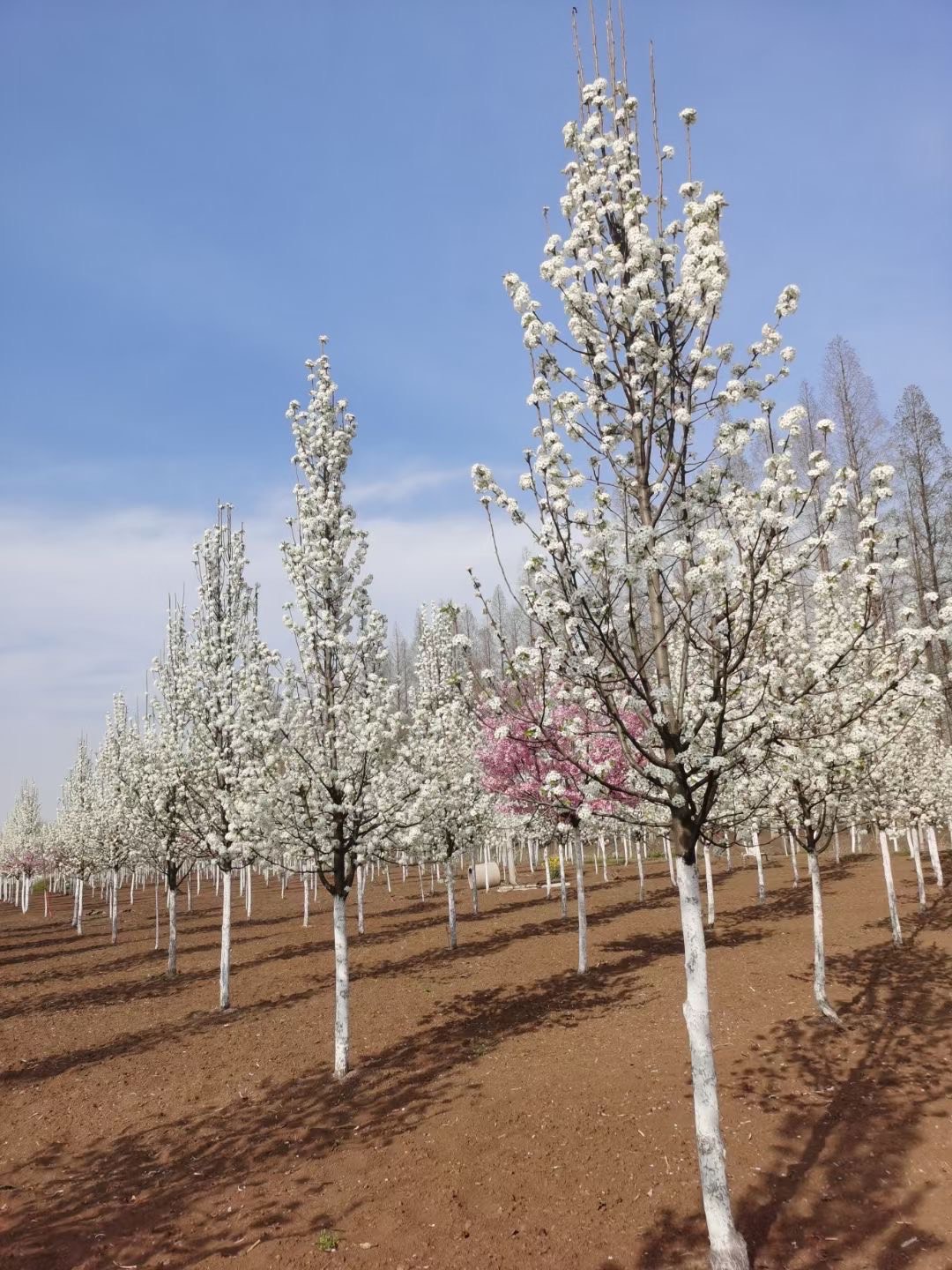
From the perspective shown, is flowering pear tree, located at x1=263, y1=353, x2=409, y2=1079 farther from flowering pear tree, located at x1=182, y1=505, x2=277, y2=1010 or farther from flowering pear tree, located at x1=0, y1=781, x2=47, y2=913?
flowering pear tree, located at x1=0, y1=781, x2=47, y2=913

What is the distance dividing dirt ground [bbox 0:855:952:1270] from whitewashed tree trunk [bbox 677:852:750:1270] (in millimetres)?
730

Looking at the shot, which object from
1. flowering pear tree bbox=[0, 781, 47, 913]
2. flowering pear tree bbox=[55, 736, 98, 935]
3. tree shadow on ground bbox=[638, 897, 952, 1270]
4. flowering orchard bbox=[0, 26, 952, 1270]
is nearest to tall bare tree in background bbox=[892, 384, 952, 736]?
flowering orchard bbox=[0, 26, 952, 1270]

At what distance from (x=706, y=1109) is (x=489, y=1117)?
4832mm

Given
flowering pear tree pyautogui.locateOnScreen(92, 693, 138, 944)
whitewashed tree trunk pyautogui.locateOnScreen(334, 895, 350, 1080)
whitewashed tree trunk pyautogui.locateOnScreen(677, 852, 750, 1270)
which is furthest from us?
flowering pear tree pyautogui.locateOnScreen(92, 693, 138, 944)

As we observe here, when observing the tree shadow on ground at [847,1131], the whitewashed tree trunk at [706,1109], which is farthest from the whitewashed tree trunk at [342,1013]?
the whitewashed tree trunk at [706,1109]

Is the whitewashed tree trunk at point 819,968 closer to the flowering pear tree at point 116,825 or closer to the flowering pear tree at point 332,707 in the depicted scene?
the flowering pear tree at point 332,707

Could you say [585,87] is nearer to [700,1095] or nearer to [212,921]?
[700,1095]

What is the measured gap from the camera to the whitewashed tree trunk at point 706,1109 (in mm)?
5996

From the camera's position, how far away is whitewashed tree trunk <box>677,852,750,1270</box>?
5996mm

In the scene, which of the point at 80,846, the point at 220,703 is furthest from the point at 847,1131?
the point at 80,846

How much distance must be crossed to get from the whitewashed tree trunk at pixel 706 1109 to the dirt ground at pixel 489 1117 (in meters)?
0.73

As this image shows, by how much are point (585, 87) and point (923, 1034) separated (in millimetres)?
14227

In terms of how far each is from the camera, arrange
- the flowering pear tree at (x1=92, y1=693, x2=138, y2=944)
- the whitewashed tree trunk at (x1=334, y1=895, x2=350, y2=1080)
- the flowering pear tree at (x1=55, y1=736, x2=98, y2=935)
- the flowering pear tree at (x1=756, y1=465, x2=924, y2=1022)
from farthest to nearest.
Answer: the flowering pear tree at (x1=55, y1=736, x2=98, y2=935) < the flowering pear tree at (x1=92, y1=693, x2=138, y2=944) < the whitewashed tree trunk at (x1=334, y1=895, x2=350, y2=1080) < the flowering pear tree at (x1=756, y1=465, x2=924, y2=1022)

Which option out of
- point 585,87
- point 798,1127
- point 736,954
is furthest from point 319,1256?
point 736,954
